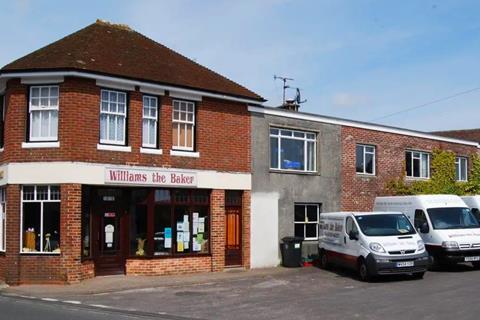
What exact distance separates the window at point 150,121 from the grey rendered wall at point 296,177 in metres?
4.02

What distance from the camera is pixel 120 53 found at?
66.9 ft

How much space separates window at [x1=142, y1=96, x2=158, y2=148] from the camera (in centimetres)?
1977

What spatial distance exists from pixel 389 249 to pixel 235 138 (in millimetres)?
6925

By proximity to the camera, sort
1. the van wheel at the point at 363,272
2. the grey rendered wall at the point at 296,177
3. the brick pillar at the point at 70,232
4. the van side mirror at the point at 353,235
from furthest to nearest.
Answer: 1. the grey rendered wall at the point at 296,177
2. the van side mirror at the point at 353,235
3. the brick pillar at the point at 70,232
4. the van wheel at the point at 363,272

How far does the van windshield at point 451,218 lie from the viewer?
67.8 feet

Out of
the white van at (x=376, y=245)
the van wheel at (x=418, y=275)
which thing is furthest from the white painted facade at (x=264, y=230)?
the van wheel at (x=418, y=275)

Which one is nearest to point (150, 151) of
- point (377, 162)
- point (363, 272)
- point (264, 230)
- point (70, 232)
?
point (70, 232)

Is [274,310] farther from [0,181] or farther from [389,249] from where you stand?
[0,181]

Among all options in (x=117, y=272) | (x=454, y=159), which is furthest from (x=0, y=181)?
(x=454, y=159)

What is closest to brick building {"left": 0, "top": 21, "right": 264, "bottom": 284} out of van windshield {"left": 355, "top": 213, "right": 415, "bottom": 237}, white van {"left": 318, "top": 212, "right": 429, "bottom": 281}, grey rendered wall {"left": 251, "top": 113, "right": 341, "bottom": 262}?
grey rendered wall {"left": 251, "top": 113, "right": 341, "bottom": 262}

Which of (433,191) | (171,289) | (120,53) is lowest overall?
(171,289)

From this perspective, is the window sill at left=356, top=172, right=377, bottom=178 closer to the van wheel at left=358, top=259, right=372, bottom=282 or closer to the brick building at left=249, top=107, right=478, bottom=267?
the brick building at left=249, top=107, right=478, bottom=267

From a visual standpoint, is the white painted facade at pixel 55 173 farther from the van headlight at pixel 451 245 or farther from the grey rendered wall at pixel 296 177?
the van headlight at pixel 451 245

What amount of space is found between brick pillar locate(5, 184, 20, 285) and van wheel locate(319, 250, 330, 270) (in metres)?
9.86
